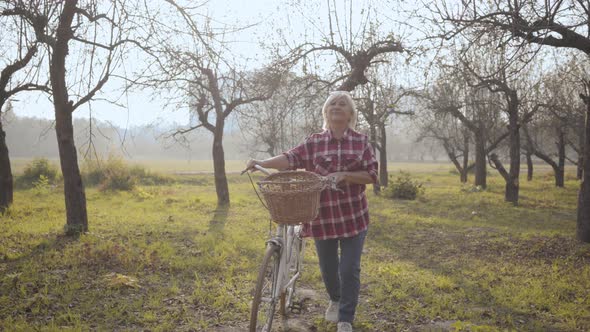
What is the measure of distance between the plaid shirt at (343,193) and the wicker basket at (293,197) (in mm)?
478

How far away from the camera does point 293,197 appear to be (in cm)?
302

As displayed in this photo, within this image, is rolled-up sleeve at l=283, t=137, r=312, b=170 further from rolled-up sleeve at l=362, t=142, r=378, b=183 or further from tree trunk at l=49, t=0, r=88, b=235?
tree trunk at l=49, t=0, r=88, b=235

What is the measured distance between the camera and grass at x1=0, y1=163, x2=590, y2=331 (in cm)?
442

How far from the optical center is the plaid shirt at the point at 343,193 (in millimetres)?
3617

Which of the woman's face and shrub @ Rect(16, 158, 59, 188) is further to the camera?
shrub @ Rect(16, 158, 59, 188)

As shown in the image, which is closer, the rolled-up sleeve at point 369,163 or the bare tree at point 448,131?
the rolled-up sleeve at point 369,163

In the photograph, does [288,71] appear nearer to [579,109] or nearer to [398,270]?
[398,270]

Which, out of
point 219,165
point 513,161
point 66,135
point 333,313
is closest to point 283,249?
point 333,313

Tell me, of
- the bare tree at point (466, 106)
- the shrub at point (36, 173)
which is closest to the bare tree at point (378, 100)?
the bare tree at point (466, 106)

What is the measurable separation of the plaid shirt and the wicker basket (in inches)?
18.8

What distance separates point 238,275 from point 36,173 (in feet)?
58.2

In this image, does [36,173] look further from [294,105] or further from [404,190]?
[404,190]

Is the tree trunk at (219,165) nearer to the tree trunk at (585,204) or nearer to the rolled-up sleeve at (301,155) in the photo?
the tree trunk at (585,204)

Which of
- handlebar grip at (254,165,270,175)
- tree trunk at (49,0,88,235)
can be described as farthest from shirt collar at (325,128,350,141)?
tree trunk at (49,0,88,235)
